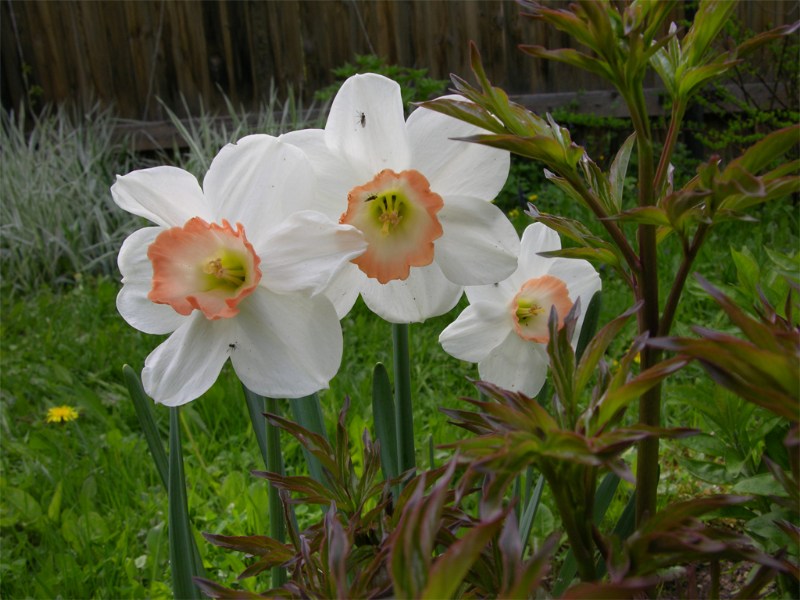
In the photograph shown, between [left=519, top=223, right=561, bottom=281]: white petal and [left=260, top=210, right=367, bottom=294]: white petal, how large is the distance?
0.22m

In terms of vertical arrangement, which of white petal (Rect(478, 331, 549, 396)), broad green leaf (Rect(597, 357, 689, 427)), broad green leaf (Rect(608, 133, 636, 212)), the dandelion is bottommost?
the dandelion

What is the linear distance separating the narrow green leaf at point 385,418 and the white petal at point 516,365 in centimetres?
9

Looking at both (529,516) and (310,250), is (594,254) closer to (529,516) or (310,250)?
(310,250)

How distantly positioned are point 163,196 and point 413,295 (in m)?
0.21

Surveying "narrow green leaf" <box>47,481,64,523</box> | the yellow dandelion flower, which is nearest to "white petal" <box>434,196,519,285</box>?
"narrow green leaf" <box>47,481,64,523</box>

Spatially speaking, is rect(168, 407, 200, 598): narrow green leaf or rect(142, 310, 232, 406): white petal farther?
rect(168, 407, 200, 598): narrow green leaf

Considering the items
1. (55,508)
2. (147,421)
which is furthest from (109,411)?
(147,421)

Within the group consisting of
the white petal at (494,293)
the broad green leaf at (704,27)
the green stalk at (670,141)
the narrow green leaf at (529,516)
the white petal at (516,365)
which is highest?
the broad green leaf at (704,27)

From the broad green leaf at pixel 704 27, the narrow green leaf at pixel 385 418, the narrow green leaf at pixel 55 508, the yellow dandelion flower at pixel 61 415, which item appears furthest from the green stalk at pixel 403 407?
the yellow dandelion flower at pixel 61 415

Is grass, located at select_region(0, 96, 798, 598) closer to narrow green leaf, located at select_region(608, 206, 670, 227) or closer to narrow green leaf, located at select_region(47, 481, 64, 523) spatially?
narrow green leaf, located at select_region(47, 481, 64, 523)

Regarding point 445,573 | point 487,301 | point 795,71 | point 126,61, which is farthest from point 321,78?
point 445,573

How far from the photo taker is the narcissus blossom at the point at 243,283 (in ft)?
1.81

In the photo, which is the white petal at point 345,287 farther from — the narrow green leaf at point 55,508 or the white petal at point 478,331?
the narrow green leaf at point 55,508

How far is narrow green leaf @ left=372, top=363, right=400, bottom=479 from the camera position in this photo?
2.31ft
